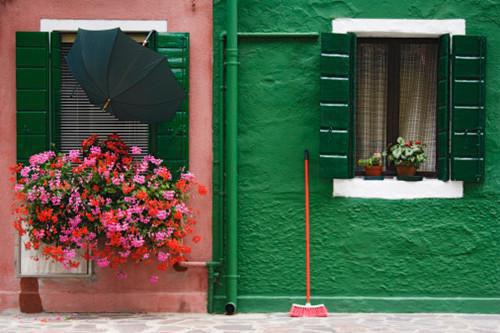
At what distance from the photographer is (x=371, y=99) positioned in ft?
26.1

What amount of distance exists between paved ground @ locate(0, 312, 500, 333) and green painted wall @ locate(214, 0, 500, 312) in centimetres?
30

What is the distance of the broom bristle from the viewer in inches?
289

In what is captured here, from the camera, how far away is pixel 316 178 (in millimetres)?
7746

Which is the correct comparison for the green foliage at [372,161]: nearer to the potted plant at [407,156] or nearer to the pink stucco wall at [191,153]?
the potted plant at [407,156]

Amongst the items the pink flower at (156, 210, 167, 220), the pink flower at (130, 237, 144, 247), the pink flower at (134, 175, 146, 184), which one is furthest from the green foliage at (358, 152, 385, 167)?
the pink flower at (130, 237, 144, 247)

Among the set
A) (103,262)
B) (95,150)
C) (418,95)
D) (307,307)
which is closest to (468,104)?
(418,95)

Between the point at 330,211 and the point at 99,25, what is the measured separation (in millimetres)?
2948

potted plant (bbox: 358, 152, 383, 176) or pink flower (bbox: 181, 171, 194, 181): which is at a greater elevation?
potted plant (bbox: 358, 152, 383, 176)

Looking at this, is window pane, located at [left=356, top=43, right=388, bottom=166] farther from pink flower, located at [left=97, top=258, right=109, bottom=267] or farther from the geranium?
pink flower, located at [left=97, top=258, right=109, bottom=267]

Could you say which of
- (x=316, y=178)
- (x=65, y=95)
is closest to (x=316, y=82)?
(x=316, y=178)

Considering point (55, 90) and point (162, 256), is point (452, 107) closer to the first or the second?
point (162, 256)

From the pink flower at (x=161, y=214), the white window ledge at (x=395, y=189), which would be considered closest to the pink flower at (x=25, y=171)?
the pink flower at (x=161, y=214)

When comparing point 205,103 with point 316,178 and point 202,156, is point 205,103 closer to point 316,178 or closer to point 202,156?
point 202,156

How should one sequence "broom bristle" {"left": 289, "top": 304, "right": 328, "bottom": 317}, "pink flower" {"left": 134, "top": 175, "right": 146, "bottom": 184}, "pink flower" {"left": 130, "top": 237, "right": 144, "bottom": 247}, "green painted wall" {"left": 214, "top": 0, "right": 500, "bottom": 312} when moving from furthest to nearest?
"green painted wall" {"left": 214, "top": 0, "right": 500, "bottom": 312}
"broom bristle" {"left": 289, "top": 304, "right": 328, "bottom": 317}
"pink flower" {"left": 134, "top": 175, "right": 146, "bottom": 184}
"pink flower" {"left": 130, "top": 237, "right": 144, "bottom": 247}
